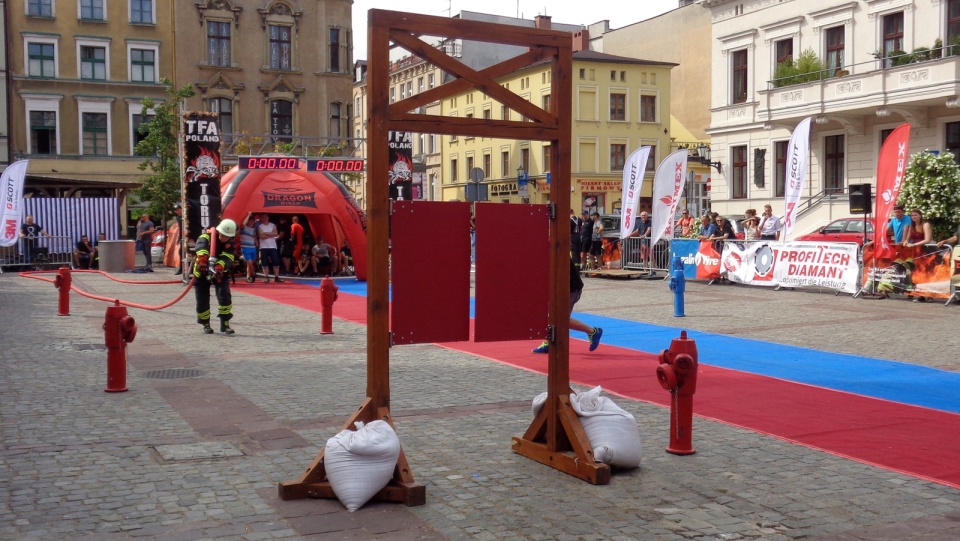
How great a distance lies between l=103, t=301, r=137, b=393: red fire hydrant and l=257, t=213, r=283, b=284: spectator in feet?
54.0

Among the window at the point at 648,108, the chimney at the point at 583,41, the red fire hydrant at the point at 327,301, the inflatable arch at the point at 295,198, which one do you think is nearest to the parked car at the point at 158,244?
the inflatable arch at the point at 295,198

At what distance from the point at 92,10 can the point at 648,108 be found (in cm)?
3210

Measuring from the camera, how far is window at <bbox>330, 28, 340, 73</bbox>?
178 feet

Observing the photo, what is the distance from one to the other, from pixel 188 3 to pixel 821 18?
31.6m

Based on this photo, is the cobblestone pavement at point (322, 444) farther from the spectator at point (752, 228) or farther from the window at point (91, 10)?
the window at point (91, 10)

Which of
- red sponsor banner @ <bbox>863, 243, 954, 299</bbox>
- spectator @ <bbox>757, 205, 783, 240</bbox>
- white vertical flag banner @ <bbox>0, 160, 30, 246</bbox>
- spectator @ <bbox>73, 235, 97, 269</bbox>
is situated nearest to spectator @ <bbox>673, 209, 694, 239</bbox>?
spectator @ <bbox>757, 205, 783, 240</bbox>

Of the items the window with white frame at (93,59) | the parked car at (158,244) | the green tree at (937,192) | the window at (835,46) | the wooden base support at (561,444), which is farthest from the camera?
the window with white frame at (93,59)

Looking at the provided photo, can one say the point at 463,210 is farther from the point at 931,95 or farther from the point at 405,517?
the point at 931,95

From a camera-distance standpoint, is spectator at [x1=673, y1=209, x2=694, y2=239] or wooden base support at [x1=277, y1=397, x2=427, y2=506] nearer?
wooden base support at [x1=277, y1=397, x2=427, y2=506]

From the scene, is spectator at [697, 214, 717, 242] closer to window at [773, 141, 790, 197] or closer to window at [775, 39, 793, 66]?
window at [773, 141, 790, 197]

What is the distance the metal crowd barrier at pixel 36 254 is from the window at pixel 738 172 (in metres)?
27.1

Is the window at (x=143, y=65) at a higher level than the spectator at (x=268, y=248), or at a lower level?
higher

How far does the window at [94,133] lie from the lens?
50875mm

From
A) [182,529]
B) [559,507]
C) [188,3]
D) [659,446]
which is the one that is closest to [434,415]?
[659,446]
